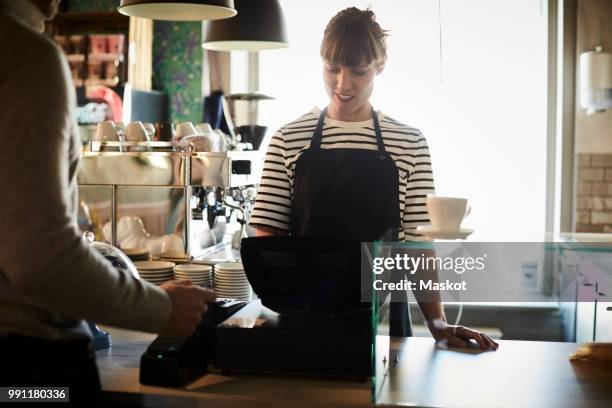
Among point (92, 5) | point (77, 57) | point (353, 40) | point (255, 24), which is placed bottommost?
point (353, 40)

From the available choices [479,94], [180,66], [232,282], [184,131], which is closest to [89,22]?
[180,66]

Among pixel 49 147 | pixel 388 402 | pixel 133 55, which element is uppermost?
pixel 133 55

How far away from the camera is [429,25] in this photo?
5.04 metres

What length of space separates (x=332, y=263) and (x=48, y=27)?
457cm

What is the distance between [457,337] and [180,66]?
399 centimetres

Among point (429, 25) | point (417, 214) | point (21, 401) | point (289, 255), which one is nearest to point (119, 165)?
point (417, 214)

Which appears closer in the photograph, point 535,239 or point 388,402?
point 388,402

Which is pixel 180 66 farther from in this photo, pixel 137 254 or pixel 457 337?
pixel 457 337

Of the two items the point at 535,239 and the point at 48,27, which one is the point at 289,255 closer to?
the point at 535,239

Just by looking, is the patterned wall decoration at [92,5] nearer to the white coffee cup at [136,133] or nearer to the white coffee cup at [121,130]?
the white coffee cup at [121,130]

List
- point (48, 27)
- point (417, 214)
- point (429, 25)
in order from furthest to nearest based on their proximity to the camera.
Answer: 1. point (48, 27)
2. point (429, 25)
3. point (417, 214)

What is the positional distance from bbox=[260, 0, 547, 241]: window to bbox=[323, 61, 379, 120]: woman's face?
266cm

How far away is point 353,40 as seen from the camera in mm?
2217

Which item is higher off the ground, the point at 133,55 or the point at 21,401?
the point at 133,55
